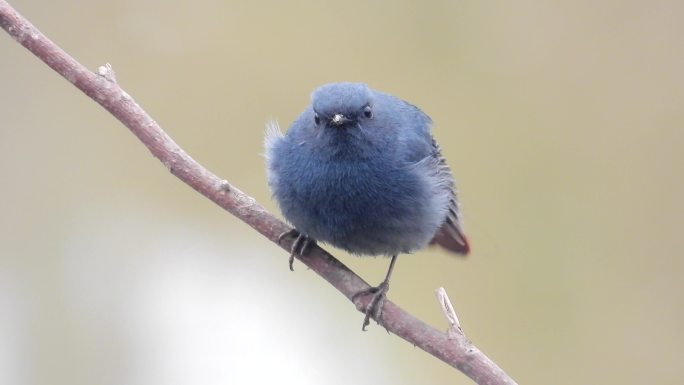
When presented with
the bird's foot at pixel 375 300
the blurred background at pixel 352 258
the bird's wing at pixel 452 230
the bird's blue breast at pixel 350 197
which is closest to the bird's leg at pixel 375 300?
the bird's foot at pixel 375 300

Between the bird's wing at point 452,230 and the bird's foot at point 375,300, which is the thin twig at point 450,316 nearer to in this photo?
the bird's foot at point 375,300

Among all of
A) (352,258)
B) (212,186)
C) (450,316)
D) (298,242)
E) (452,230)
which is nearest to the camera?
(450,316)

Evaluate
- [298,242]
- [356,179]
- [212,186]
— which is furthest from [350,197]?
[212,186]

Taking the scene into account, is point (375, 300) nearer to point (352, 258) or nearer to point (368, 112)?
point (368, 112)

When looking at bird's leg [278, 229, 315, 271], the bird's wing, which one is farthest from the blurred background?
bird's leg [278, 229, 315, 271]

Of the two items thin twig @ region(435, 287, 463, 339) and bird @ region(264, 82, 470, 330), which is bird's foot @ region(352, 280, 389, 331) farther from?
thin twig @ region(435, 287, 463, 339)

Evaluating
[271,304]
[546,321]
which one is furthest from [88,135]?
[546,321]
